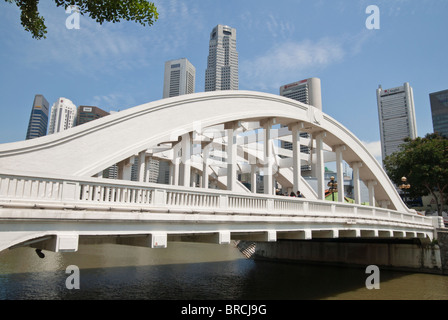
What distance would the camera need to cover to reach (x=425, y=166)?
116 ft

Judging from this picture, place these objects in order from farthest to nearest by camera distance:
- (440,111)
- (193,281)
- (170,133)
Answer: (440,111)
(193,281)
(170,133)

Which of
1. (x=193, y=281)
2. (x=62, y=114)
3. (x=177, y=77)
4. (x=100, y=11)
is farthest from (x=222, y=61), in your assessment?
(x=100, y=11)

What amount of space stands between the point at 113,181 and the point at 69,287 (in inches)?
397

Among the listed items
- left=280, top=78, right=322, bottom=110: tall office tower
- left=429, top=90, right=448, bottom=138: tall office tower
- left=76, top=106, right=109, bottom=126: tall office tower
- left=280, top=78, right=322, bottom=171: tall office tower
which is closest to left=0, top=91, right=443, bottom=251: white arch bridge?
left=76, top=106, right=109, bottom=126: tall office tower

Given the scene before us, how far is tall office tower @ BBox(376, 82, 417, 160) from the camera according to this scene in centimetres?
15438

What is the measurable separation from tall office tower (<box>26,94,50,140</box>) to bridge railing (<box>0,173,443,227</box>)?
94457 millimetres

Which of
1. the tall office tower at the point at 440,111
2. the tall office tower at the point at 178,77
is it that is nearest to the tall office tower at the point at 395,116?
the tall office tower at the point at 440,111

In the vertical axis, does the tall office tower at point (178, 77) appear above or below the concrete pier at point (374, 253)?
above

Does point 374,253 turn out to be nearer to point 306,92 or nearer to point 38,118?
point 38,118

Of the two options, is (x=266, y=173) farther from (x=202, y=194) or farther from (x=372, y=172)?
(x=372, y=172)

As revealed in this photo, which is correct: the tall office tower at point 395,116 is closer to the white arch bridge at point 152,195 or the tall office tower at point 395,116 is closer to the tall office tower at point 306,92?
the tall office tower at point 306,92

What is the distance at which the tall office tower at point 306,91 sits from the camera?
135 meters

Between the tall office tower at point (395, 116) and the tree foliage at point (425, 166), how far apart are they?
4939 inches

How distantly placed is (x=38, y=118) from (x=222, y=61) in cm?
9759
